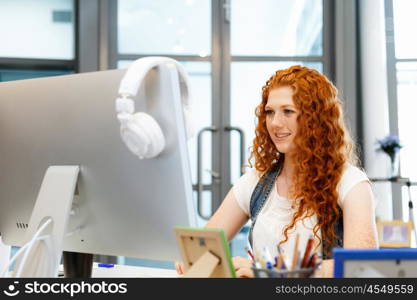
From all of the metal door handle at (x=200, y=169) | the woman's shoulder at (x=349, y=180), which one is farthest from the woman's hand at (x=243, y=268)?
the metal door handle at (x=200, y=169)

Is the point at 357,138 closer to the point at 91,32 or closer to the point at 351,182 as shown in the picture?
the point at 91,32

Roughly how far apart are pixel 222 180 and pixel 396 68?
1509mm

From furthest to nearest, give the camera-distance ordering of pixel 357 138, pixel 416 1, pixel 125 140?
pixel 357 138
pixel 416 1
pixel 125 140

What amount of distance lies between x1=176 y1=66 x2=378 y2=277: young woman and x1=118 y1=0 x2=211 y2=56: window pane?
8.42 ft

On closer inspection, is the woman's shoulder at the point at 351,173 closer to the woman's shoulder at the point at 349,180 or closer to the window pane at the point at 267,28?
the woman's shoulder at the point at 349,180

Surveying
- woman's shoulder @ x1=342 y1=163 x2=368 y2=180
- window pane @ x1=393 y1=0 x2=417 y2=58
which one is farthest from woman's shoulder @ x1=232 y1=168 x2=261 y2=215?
window pane @ x1=393 y1=0 x2=417 y2=58

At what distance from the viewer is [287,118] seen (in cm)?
Result: 161

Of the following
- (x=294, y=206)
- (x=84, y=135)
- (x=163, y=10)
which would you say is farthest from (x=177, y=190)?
(x=163, y=10)

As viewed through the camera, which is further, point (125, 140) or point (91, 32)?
point (91, 32)

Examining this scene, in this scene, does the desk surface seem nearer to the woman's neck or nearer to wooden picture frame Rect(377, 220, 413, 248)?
the woman's neck

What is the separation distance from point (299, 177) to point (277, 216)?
0.43ft

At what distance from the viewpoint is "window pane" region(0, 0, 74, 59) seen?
13.4ft

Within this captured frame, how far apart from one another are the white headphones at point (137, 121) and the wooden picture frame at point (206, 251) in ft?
0.47

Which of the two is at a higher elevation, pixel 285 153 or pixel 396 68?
pixel 396 68
